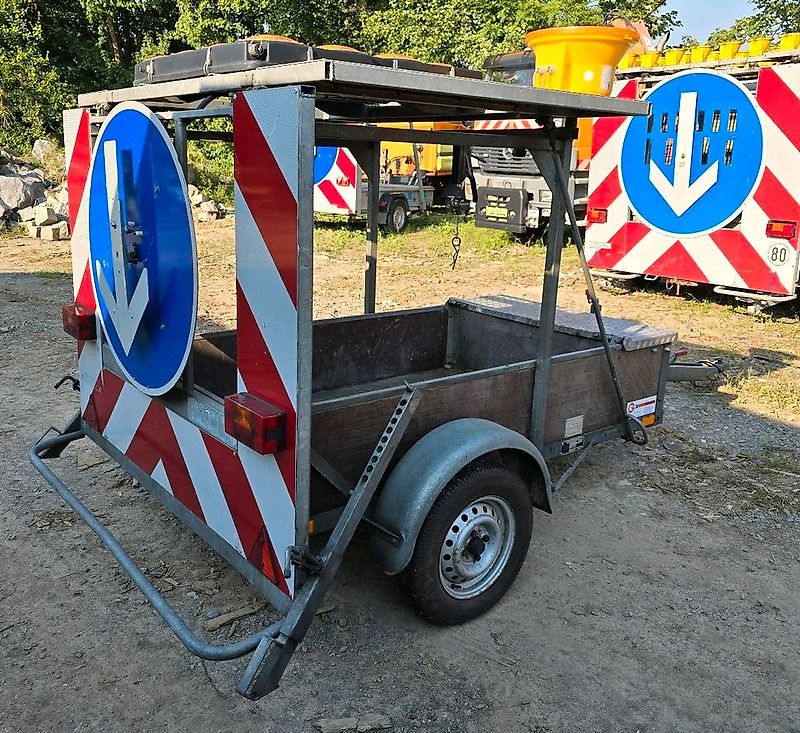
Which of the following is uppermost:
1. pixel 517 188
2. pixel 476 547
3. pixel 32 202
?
pixel 517 188

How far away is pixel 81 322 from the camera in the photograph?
133 inches

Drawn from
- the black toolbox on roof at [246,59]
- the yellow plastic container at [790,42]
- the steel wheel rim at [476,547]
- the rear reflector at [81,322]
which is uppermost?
the yellow plastic container at [790,42]

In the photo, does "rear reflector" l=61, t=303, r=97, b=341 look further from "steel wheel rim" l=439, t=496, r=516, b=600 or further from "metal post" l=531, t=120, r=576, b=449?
"metal post" l=531, t=120, r=576, b=449

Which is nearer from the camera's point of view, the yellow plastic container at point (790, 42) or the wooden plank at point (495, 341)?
the wooden plank at point (495, 341)

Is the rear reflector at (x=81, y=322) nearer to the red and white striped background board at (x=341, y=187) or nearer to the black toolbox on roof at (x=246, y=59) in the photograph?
the black toolbox on roof at (x=246, y=59)

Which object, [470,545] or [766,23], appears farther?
[766,23]

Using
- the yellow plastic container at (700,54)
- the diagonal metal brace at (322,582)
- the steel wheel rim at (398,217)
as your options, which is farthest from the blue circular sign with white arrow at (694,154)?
the steel wheel rim at (398,217)

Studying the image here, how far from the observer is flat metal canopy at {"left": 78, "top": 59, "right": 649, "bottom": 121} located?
2.10 meters

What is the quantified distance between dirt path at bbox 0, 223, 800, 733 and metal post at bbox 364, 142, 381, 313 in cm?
139

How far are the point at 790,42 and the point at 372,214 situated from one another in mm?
5189

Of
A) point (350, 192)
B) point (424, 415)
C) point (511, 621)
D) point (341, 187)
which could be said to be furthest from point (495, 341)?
point (341, 187)

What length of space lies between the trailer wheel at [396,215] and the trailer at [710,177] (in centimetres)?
627

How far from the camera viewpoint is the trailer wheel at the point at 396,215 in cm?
1430

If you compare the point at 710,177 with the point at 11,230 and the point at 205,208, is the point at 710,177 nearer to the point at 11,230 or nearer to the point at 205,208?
the point at 205,208
